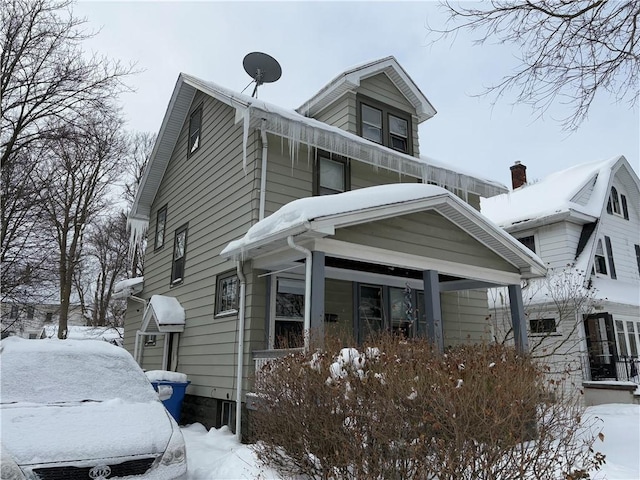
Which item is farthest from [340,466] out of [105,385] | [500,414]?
[105,385]

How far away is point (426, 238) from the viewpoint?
8031mm

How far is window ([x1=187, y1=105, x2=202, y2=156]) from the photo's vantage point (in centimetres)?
1202

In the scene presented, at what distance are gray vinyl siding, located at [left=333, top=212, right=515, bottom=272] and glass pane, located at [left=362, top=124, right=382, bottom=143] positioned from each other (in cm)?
409

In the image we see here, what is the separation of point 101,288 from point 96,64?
21.5 m

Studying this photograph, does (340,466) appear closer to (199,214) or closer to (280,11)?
(280,11)

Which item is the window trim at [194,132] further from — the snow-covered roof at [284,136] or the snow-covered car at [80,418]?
the snow-covered car at [80,418]

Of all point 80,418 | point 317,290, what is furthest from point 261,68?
point 80,418

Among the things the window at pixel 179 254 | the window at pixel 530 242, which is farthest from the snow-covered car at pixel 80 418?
the window at pixel 530 242

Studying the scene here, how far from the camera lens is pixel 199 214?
11.2 m

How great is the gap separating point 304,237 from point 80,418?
344cm

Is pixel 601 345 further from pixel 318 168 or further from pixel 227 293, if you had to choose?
pixel 227 293

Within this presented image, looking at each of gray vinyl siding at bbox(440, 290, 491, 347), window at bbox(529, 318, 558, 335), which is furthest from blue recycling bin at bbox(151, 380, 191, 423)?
window at bbox(529, 318, 558, 335)

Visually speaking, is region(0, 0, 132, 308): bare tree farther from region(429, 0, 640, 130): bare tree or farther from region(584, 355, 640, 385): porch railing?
region(584, 355, 640, 385): porch railing

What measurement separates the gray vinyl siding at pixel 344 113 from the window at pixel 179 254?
4780 millimetres
